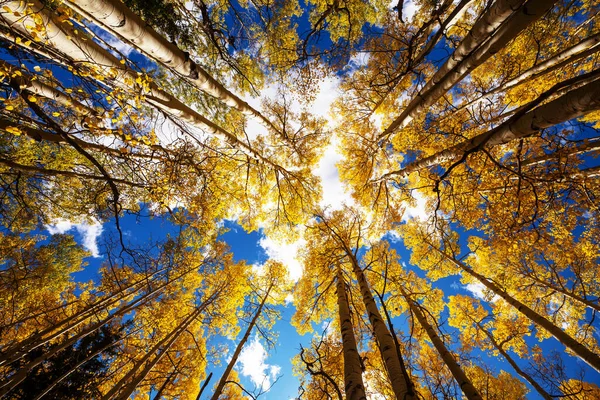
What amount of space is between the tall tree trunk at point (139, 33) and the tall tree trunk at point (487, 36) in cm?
391

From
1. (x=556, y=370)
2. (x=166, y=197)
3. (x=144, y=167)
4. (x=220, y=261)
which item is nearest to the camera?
(x=144, y=167)

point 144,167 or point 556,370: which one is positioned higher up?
point 556,370

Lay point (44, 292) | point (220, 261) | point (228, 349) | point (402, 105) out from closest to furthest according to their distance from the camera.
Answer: point (402, 105)
point (228, 349)
point (220, 261)
point (44, 292)

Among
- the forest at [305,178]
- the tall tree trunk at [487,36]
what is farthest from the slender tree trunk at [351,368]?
the tall tree trunk at [487,36]

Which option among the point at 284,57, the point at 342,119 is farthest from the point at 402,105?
the point at 284,57

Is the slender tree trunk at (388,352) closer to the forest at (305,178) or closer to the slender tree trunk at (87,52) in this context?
the forest at (305,178)

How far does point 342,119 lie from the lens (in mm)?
9156

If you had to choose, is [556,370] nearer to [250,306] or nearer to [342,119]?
[250,306]

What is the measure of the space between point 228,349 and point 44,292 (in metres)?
11.2

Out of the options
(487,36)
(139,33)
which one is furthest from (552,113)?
(139,33)

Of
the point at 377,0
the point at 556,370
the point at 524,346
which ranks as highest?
the point at 377,0

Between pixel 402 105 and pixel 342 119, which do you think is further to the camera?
pixel 342 119

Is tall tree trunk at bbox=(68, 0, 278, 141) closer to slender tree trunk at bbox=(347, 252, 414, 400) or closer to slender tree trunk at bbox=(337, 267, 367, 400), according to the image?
slender tree trunk at bbox=(347, 252, 414, 400)

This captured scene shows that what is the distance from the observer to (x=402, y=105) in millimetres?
8102
